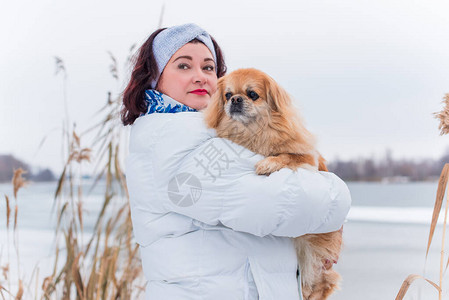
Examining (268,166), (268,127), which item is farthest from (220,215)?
(268,127)

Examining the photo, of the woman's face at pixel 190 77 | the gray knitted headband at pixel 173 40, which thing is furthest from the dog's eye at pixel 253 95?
the gray knitted headband at pixel 173 40

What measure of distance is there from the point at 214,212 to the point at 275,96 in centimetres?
56

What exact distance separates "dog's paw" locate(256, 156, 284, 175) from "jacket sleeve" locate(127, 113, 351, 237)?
3 cm

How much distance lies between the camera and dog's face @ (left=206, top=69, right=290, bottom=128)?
1637 millimetres

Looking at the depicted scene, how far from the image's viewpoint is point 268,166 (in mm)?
1434

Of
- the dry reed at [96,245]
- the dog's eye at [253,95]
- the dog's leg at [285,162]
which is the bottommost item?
the dry reed at [96,245]

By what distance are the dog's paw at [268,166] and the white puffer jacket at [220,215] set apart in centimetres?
2

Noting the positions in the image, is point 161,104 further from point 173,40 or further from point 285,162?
point 285,162

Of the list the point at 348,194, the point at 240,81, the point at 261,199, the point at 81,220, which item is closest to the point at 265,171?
the point at 261,199

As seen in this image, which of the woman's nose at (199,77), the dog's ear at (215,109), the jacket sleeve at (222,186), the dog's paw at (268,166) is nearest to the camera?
the jacket sleeve at (222,186)

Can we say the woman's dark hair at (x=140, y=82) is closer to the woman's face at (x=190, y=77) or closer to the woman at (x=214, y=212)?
the woman's face at (x=190, y=77)

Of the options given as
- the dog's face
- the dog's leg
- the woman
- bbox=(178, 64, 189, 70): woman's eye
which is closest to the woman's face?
bbox=(178, 64, 189, 70): woman's eye

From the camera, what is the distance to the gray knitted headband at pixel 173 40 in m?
1.78

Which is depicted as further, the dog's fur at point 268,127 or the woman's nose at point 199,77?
the woman's nose at point 199,77
